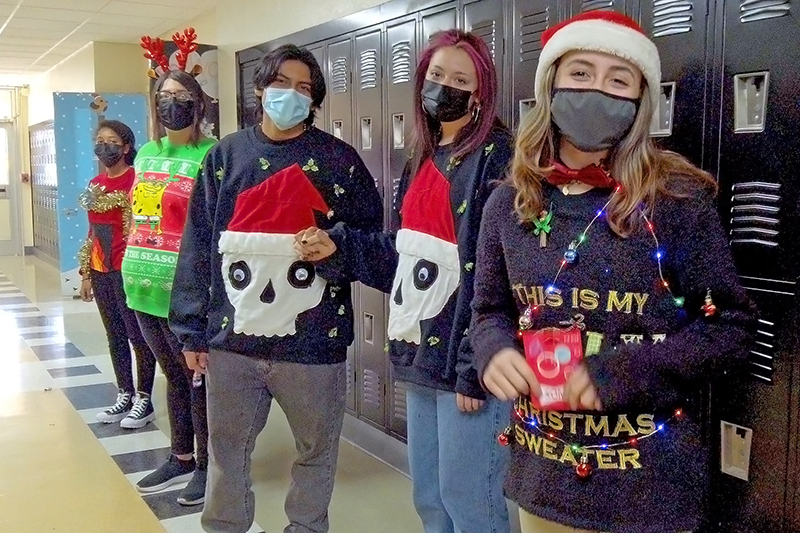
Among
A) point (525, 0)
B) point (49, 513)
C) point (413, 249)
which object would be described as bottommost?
point (49, 513)

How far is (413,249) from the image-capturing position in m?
1.74

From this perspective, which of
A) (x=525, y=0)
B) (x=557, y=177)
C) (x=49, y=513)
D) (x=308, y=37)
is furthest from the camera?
(x=308, y=37)

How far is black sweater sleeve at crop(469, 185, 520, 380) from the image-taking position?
128 centimetres

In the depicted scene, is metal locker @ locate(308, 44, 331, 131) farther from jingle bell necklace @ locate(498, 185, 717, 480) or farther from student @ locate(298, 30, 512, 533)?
jingle bell necklace @ locate(498, 185, 717, 480)

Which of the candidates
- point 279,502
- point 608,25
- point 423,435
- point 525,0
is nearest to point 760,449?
point 423,435

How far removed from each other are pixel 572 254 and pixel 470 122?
65 cm

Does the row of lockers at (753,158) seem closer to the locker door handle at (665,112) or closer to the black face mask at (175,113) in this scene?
the locker door handle at (665,112)

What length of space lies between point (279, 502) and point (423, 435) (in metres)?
1.25

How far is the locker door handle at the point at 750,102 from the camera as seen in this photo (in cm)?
171

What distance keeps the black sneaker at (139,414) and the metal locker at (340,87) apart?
1598 mm

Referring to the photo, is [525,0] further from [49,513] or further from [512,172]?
[49,513]

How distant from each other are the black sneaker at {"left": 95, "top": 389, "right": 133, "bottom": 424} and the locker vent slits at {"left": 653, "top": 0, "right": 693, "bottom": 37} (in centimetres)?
303

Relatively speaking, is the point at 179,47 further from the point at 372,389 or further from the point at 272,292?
the point at 372,389

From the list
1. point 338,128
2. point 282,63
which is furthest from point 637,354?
point 338,128
